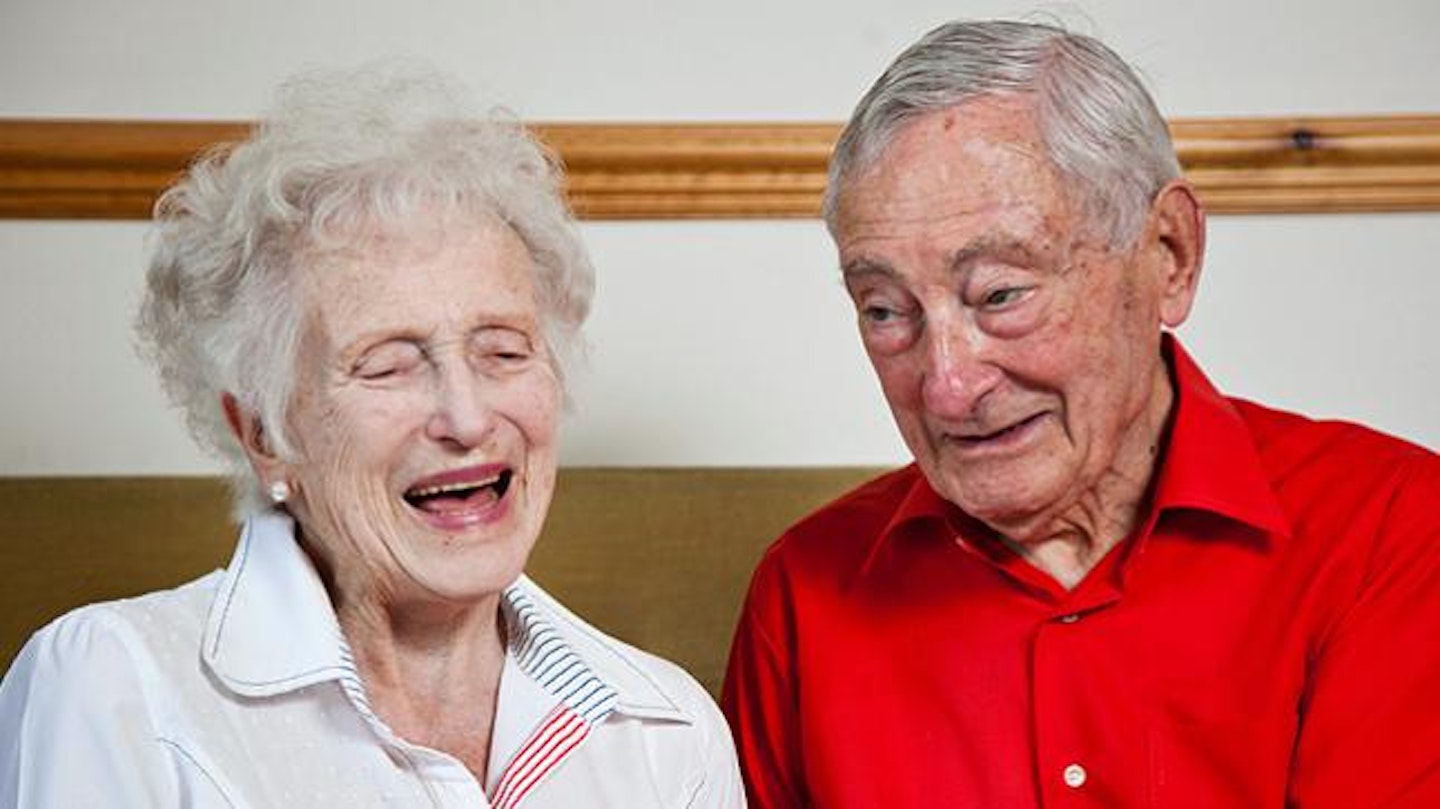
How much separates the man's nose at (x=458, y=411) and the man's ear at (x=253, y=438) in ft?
0.45

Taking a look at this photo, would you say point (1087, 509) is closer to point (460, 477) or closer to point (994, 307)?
point (994, 307)

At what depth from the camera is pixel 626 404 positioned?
2.38m

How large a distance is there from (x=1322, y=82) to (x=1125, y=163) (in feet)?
2.61

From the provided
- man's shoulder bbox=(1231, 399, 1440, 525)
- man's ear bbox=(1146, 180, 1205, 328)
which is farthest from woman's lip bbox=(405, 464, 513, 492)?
man's shoulder bbox=(1231, 399, 1440, 525)

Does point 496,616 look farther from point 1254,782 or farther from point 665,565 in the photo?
point 1254,782

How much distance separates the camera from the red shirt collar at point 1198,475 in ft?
5.84

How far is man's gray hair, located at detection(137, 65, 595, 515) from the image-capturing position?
1605 mm

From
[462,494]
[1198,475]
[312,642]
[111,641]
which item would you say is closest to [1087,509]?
[1198,475]

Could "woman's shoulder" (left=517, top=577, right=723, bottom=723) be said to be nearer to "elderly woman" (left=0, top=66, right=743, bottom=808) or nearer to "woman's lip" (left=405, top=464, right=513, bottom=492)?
"elderly woman" (left=0, top=66, right=743, bottom=808)

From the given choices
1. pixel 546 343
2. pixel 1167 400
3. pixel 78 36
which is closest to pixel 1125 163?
pixel 1167 400

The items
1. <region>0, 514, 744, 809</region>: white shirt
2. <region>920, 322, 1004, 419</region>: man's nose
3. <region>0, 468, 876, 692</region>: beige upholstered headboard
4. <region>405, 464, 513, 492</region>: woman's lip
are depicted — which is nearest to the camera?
<region>0, 514, 744, 809</region>: white shirt

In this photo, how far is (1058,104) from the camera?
1.73m

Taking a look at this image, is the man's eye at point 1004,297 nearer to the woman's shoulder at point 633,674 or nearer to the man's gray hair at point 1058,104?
the man's gray hair at point 1058,104

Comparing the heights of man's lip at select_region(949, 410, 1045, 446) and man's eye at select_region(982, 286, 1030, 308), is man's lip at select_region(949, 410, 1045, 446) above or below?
below
